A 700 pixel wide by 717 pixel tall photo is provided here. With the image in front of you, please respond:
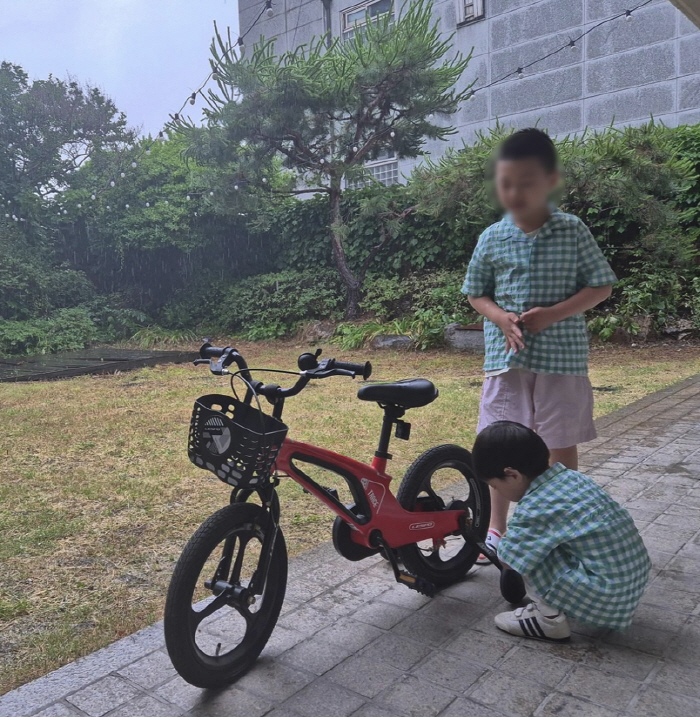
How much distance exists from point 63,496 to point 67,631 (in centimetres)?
154

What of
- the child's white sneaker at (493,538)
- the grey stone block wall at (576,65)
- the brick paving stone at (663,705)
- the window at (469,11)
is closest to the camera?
the brick paving stone at (663,705)

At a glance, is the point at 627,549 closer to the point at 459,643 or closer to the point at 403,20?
the point at 459,643

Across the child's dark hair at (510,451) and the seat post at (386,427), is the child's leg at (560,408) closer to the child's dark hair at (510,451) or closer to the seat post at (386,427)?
the child's dark hair at (510,451)

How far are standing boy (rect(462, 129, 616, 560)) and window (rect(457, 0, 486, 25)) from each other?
11.9 meters

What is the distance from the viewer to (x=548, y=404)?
2174 millimetres

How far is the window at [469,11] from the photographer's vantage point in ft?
40.6

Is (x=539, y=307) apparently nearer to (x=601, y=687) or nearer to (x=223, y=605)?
(x=601, y=687)

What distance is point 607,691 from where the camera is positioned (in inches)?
65.9

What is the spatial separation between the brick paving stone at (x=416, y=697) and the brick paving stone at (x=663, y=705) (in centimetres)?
45

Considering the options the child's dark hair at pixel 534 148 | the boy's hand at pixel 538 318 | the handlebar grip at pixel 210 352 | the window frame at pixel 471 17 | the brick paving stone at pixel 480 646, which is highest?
the window frame at pixel 471 17

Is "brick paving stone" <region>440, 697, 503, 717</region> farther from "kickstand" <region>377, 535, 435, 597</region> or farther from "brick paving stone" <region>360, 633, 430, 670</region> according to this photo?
"kickstand" <region>377, 535, 435, 597</region>

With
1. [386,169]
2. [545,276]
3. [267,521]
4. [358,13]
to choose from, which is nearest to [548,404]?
[545,276]

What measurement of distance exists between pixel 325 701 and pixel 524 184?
4.94 feet

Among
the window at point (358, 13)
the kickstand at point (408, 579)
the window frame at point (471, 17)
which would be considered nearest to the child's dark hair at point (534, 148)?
the kickstand at point (408, 579)
